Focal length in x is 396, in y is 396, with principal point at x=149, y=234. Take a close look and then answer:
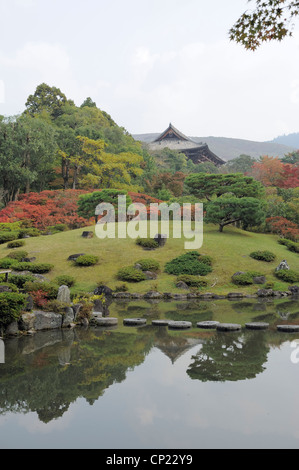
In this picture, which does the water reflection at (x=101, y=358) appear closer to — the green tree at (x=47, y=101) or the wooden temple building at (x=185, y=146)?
the green tree at (x=47, y=101)

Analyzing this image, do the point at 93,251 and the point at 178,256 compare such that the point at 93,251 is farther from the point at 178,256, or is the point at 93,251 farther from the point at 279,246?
the point at 279,246

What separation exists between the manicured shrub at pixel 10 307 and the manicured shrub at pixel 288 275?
13337 mm

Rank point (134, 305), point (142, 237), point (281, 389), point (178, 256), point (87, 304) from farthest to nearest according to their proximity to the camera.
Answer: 1. point (142, 237)
2. point (178, 256)
3. point (134, 305)
4. point (87, 304)
5. point (281, 389)

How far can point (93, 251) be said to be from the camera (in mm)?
21703

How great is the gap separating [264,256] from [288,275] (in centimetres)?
200

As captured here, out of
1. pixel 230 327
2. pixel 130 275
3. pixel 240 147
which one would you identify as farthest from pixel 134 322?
pixel 240 147

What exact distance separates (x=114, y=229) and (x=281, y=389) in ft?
61.5

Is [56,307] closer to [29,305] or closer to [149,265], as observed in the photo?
[29,305]

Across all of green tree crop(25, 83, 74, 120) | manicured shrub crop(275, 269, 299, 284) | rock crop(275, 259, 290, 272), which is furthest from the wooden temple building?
manicured shrub crop(275, 269, 299, 284)

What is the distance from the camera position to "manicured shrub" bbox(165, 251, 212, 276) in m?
19.4

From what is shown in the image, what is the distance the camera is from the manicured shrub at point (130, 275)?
18.8m

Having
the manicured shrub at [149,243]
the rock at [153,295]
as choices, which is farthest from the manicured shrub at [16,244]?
the rock at [153,295]

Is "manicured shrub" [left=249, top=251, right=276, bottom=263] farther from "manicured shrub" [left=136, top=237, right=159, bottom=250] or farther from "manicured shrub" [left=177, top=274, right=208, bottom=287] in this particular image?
"manicured shrub" [left=136, top=237, right=159, bottom=250]
